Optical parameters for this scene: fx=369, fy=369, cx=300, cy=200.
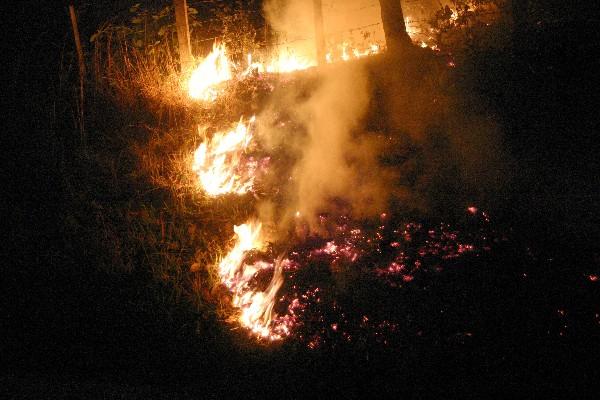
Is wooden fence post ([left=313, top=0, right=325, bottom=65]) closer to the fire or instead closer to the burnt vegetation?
the fire

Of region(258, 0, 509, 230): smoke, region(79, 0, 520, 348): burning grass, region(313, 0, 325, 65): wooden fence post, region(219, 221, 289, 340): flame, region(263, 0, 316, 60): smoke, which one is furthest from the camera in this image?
region(263, 0, 316, 60): smoke

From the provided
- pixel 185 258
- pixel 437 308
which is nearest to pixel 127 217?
pixel 185 258

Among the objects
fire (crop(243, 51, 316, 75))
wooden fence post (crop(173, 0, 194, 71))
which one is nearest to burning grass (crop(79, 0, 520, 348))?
fire (crop(243, 51, 316, 75))

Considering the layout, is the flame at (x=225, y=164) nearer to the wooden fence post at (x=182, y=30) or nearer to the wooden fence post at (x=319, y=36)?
the wooden fence post at (x=182, y=30)

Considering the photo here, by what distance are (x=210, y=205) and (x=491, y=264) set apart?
3.62 m

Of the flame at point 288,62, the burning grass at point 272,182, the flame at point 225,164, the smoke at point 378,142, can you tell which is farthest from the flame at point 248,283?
the flame at point 288,62

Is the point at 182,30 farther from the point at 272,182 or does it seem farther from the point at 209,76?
the point at 272,182

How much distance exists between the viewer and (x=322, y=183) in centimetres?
578

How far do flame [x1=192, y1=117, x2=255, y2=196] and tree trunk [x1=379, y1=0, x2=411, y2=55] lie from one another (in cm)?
362

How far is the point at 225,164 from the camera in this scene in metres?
5.77

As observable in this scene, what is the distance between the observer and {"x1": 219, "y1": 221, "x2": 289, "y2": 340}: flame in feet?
12.3

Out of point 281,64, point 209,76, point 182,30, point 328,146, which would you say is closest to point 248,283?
point 328,146

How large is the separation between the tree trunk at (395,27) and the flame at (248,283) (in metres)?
4.93

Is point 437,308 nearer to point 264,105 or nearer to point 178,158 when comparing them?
point 178,158
